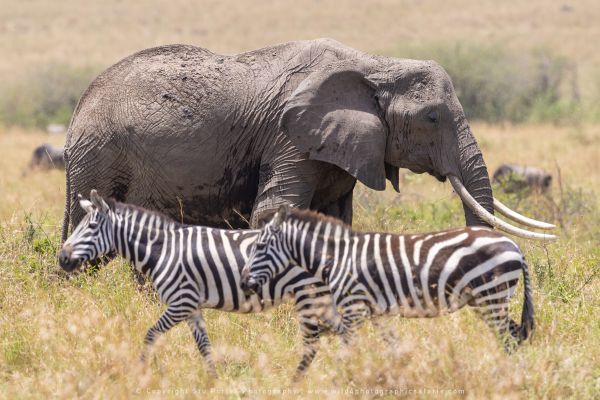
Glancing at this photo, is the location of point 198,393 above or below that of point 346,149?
below

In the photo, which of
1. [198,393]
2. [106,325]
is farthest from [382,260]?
[106,325]

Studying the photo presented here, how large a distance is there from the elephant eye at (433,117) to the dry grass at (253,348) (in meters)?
1.61

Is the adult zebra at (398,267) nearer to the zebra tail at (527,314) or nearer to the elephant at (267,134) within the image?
the zebra tail at (527,314)

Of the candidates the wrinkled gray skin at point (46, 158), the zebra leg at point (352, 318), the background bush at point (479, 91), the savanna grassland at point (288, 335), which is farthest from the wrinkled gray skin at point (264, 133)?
the background bush at point (479, 91)

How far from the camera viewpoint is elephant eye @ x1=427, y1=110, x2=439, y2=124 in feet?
27.1

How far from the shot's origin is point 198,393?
581 centimetres

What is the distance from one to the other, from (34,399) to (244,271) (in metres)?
1.54

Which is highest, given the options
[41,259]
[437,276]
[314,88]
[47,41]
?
[314,88]

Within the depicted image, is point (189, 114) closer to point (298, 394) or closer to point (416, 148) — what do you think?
point (416, 148)

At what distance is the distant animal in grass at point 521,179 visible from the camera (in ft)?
44.3

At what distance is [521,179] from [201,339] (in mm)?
8291

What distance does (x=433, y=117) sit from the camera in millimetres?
8258

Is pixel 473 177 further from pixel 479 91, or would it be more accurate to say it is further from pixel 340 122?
pixel 479 91

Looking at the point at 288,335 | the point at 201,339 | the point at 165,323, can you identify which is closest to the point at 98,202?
the point at 165,323
